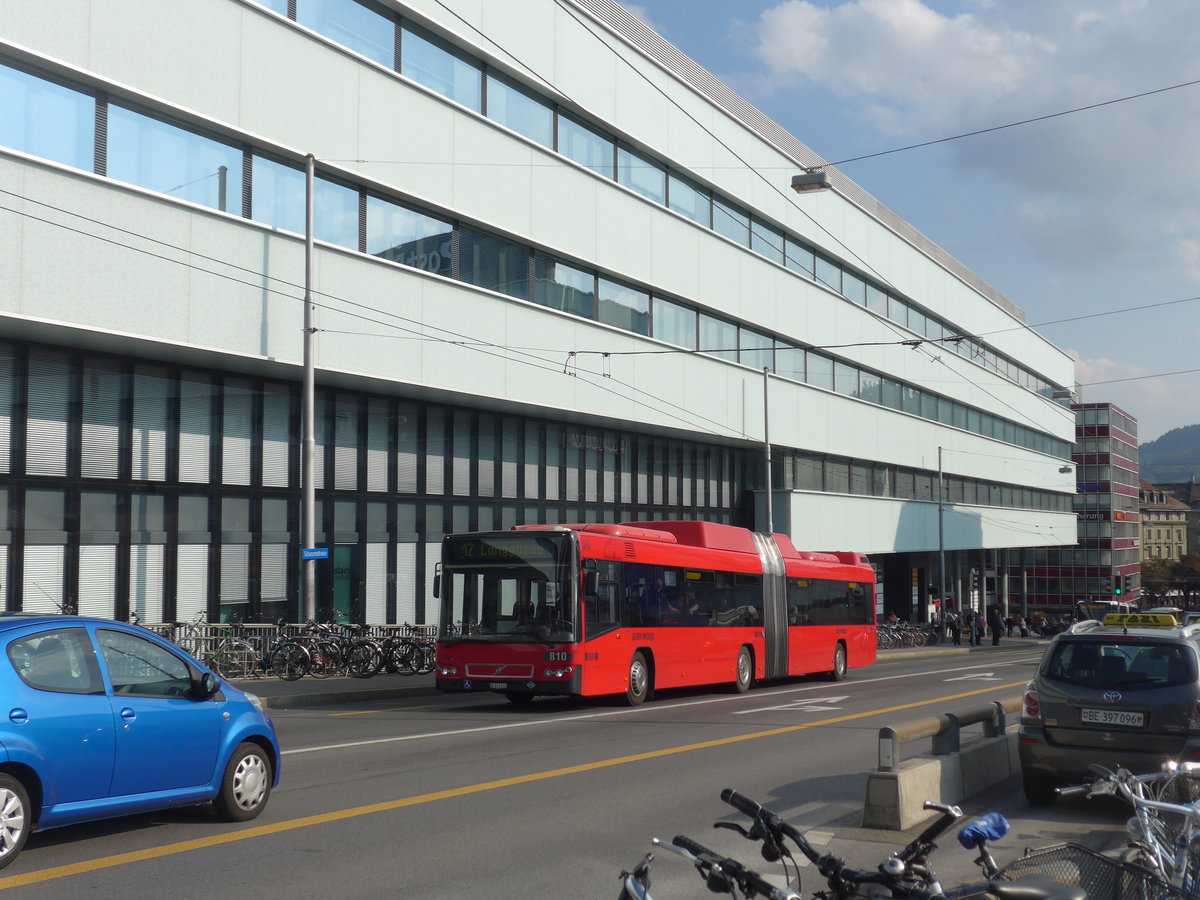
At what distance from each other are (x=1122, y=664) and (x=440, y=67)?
2294cm

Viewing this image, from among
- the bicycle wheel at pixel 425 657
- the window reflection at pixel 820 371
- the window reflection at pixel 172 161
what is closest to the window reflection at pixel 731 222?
the window reflection at pixel 820 371

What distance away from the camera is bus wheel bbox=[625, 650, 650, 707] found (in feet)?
65.1

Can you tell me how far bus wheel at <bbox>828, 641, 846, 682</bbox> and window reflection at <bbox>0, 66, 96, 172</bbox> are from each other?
1909cm

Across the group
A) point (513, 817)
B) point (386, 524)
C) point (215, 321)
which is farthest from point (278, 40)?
point (513, 817)

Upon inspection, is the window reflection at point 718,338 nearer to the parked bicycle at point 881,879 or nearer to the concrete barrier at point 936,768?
the concrete barrier at point 936,768

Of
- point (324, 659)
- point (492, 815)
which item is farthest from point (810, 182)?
point (492, 815)

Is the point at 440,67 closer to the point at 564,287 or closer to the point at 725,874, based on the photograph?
the point at 564,287

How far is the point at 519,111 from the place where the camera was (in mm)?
31312

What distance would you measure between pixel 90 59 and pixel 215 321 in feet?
16.4

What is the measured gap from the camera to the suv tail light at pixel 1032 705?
10367 millimetres

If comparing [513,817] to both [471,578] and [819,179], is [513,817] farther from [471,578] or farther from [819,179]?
[819,179]

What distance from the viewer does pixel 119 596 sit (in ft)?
74.1

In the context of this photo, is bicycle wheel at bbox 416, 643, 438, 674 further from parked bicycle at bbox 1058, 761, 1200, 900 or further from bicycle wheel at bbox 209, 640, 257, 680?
parked bicycle at bbox 1058, 761, 1200, 900

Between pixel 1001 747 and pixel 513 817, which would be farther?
pixel 1001 747
